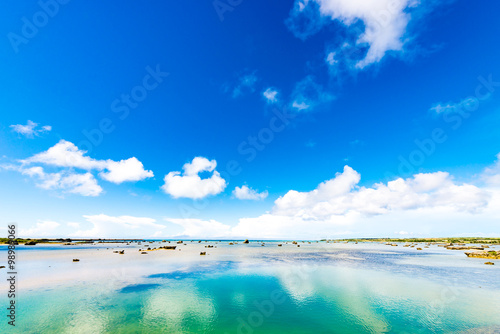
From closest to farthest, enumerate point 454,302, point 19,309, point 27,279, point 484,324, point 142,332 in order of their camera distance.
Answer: point 142,332, point 484,324, point 19,309, point 454,302, point 27,279

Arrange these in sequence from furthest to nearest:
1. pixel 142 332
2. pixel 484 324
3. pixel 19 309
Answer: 1. pixel 19 309
2. pixel 484 324
3. pixel 142 332

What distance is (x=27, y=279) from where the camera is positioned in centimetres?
3816

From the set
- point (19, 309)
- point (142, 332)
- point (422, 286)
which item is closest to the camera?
point (142, 332)

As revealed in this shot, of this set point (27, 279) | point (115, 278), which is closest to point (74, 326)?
point (115, 278)

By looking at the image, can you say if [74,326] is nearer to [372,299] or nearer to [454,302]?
[372,299]

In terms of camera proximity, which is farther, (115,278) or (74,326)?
(115,278)

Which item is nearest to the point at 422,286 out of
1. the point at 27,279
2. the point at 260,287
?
the point at 260,287

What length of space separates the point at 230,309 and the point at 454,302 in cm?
2819

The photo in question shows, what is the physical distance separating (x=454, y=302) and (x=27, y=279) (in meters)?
67.4

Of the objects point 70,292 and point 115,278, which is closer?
point 70,292

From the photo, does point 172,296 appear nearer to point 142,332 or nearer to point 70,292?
point 142,332

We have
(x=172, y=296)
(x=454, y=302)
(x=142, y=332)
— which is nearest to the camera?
(x=142, y=332)

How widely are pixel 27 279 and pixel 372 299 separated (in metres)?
57.7

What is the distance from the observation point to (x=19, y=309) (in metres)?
23.6
